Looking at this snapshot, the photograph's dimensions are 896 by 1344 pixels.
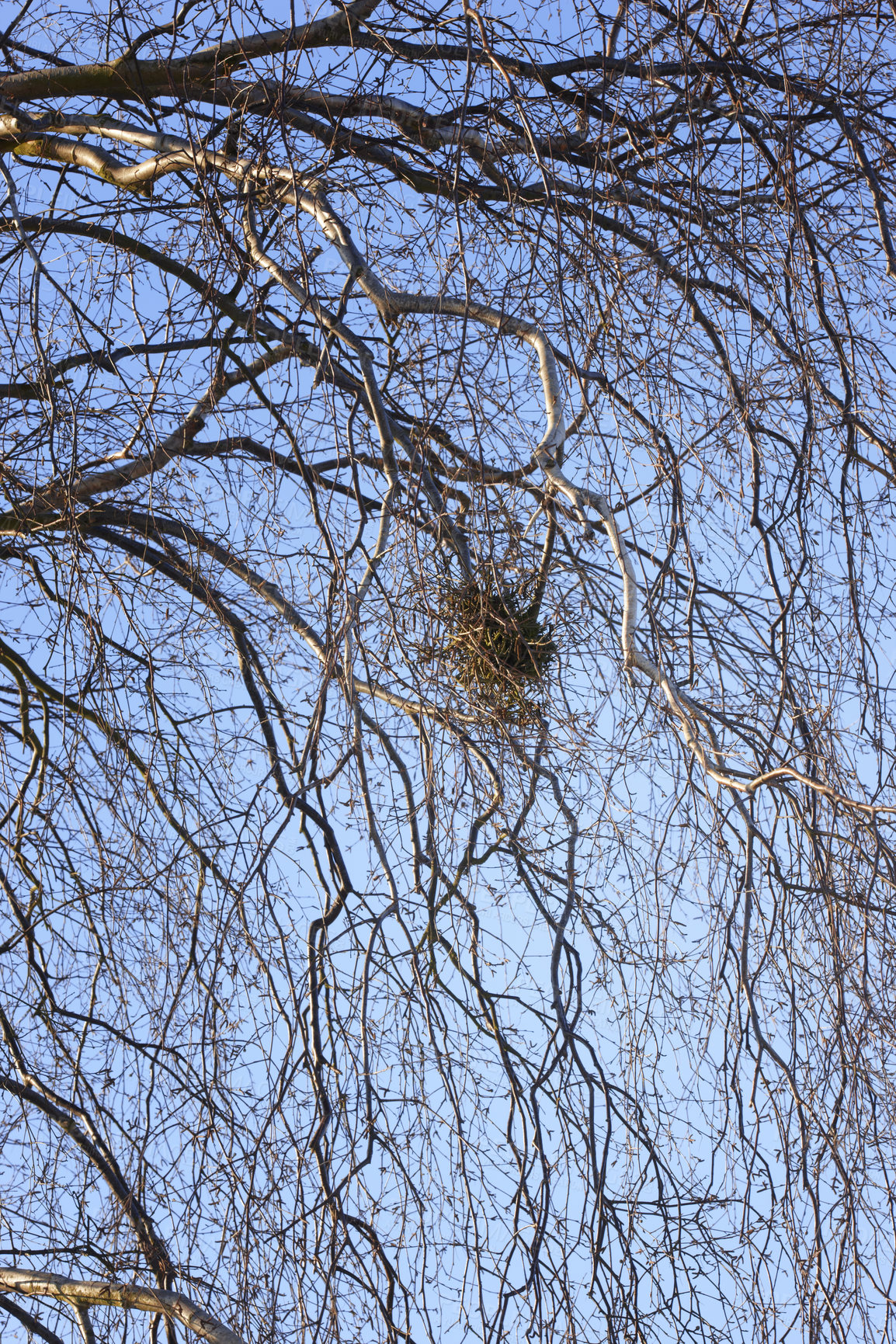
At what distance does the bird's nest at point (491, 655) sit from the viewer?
2.29 m

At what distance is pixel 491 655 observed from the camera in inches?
90.1

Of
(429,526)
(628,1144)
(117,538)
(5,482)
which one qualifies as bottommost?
(628,1144)

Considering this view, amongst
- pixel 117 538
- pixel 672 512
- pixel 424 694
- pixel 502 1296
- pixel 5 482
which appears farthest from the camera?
pixel 117 538

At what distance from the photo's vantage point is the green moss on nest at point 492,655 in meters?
2.29

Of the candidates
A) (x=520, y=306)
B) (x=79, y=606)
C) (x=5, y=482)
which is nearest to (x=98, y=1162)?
(x=79, y=606)

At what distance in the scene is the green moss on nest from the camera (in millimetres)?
2285

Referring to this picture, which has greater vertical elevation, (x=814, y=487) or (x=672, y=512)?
(x=814, y=487)

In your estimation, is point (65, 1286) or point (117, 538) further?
point (117, 538)

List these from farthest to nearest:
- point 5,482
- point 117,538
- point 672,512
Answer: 1. point 117,538
2. point 5,482
3. point 672,512

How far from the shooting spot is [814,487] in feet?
8.16

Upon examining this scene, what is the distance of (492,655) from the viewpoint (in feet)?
7.50

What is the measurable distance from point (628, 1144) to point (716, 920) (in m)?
0.42

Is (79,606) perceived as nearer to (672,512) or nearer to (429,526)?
(429,526)

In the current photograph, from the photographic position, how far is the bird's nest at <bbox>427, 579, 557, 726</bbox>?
229 centimetres
